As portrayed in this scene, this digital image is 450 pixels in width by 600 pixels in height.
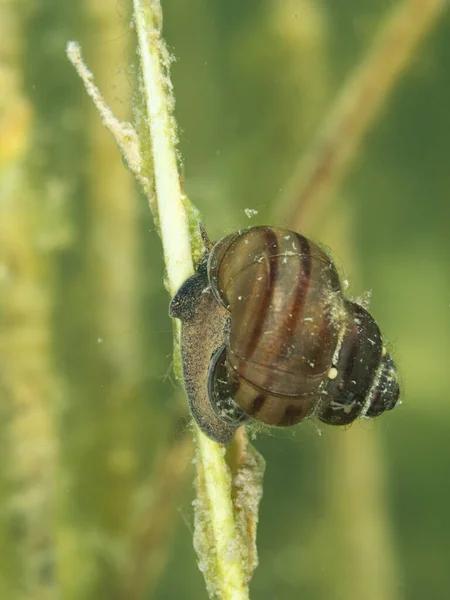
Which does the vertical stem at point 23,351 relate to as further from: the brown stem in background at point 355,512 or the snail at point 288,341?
the brown stem in background at point 355,512

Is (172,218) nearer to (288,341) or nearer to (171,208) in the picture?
(171,208)

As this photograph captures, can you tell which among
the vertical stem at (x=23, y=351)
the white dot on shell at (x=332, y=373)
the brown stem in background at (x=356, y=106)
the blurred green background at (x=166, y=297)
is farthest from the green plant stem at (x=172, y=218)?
the vertical stem at (x=23, y=351)

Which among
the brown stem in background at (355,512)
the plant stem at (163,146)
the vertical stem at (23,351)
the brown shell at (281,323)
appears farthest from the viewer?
the brown stem in background at (355,512)

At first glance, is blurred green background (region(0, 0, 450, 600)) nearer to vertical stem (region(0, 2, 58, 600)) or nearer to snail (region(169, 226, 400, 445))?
vertical stem (region(0, 2, 58, 600))

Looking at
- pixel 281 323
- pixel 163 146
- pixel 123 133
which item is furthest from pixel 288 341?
pixel 123 133

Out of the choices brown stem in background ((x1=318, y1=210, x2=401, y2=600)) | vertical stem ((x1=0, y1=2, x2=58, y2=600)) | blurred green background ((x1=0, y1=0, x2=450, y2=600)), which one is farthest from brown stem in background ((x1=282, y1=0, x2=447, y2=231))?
vertical stem ((x1=0, y1=2, x2=58, y2=600))

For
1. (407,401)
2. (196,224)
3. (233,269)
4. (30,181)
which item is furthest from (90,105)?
(407,401)
